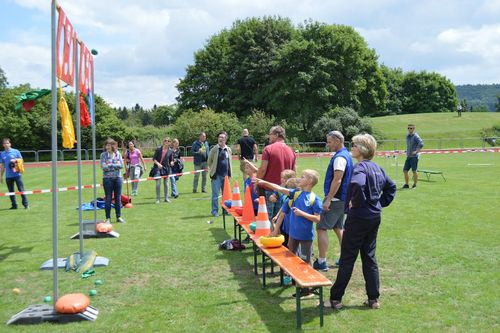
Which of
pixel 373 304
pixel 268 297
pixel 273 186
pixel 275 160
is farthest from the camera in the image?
pixel 275 160

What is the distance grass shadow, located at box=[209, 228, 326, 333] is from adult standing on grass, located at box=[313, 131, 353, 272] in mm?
829

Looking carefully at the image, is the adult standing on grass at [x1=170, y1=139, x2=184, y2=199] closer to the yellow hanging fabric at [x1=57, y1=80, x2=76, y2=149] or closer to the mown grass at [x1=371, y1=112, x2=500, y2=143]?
the yellow hanging fabric at [x1=57, y1=80, x2=76, y2=149]

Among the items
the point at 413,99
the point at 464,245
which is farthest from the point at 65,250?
the point at 413,99

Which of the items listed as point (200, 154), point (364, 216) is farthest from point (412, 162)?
point (364, 216)

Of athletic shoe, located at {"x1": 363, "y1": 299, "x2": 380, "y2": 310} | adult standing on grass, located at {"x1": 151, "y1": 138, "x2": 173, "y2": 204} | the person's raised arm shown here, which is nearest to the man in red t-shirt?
the person's raised arm

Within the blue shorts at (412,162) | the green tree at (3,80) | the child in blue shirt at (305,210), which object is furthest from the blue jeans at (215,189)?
the green tree at (3,80)

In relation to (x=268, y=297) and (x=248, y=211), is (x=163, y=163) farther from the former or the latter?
(x=268, y=297)

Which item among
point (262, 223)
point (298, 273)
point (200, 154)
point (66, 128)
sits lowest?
point (298, 273)

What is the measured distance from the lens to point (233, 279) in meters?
6.48

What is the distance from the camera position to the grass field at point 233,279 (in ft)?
16.2

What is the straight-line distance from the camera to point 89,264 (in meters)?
7.02

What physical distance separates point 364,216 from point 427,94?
310 feet

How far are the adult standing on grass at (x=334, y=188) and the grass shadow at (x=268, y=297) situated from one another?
829 millimetres

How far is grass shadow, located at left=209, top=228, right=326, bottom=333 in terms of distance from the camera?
16.2 ft
